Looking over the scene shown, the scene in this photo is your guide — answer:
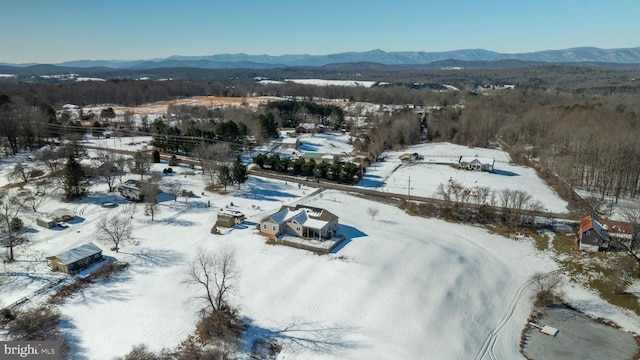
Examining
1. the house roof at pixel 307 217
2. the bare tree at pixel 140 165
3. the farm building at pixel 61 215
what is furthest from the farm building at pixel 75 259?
the bare tree at pixel 140 165

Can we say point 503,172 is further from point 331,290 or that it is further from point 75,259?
point 75,259

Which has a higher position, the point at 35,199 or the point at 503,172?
the point at 35,199

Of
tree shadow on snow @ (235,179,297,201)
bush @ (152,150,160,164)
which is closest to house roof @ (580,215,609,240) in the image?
tree shadow on snow @ (235,179,297,201)

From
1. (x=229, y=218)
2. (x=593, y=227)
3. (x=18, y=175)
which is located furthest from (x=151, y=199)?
(x=593, y=227)

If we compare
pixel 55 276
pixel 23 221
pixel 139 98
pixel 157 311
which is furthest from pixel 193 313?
pixel 139 98

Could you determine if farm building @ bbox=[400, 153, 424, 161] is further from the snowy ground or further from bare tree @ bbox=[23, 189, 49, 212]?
bare tree @ bbox=[23, 189, 49, 212]

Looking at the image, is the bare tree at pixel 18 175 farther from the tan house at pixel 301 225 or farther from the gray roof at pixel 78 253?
the tan house at pixel 301 225

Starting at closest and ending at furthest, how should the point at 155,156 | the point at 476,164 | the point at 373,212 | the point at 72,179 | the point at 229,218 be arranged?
the point at 229,218, the point at 373,212, the point at 72,179, the point at 155,156, the point at 476,164
